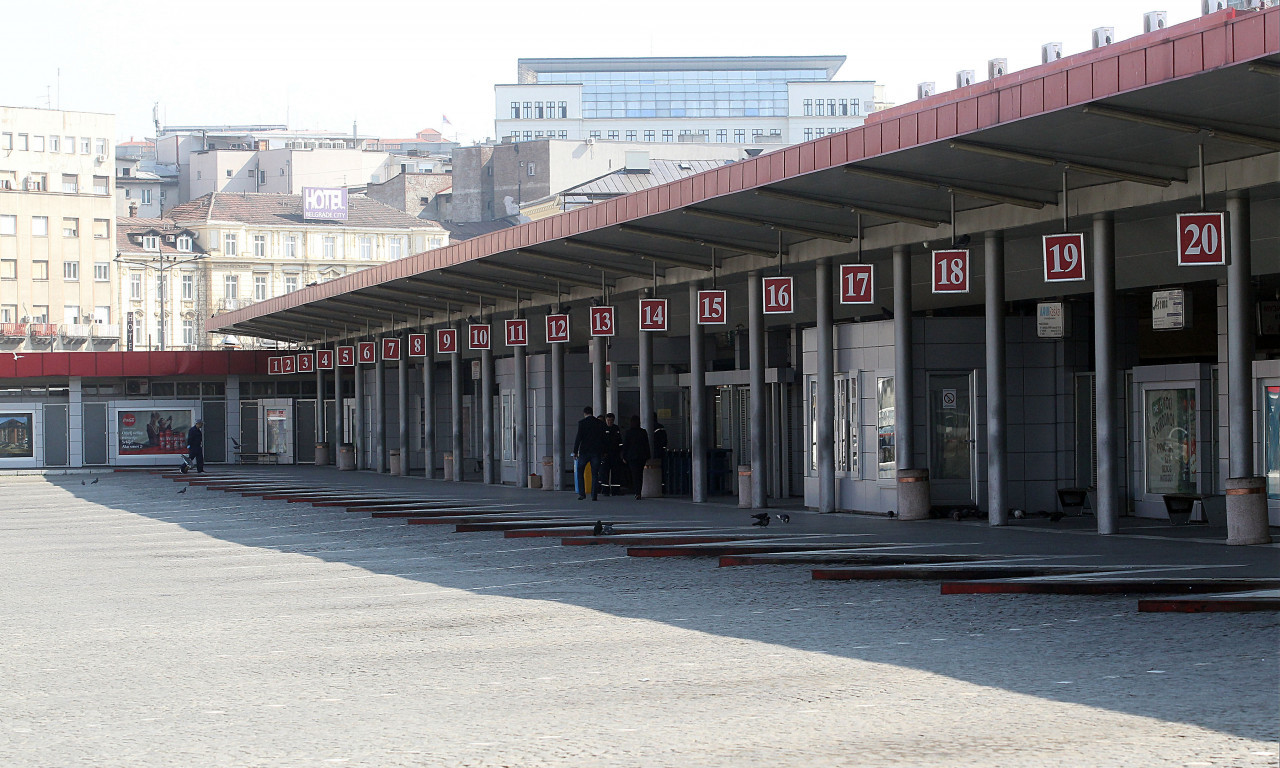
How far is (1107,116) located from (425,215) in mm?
111658

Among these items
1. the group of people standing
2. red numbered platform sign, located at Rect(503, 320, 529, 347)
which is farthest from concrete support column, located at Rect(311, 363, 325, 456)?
the group of people standing

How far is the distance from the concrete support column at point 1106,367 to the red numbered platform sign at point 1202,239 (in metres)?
3.04

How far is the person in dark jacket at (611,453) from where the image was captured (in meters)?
28.8

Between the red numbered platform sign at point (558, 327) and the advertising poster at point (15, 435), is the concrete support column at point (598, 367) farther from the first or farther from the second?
the advertising poster at point (15, 435)

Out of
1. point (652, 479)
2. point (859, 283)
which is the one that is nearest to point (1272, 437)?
point (859, 283)

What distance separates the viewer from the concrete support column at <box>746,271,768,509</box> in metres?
26.0

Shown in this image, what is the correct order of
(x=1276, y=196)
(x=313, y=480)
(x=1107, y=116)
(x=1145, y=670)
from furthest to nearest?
1. (x=313, y=480)
2. (x=1276, y=196)
3. (x=1107, y=116)
4. (x=1145, y=670)

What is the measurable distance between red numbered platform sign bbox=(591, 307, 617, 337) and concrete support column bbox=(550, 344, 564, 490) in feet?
13.1

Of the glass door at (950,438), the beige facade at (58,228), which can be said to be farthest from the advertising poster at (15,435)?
the beige facade at (58,228)

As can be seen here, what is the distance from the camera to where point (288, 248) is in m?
110

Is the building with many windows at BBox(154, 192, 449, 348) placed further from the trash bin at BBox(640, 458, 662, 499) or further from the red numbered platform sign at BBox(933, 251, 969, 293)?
the red numbered platform sign at BBox(933, 251, 969, 293)

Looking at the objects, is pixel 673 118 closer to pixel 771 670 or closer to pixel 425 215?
pixel 425 215

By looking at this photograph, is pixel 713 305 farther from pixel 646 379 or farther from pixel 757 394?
pixel 646 379

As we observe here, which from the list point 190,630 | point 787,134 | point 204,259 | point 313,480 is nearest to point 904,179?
point 190,630
